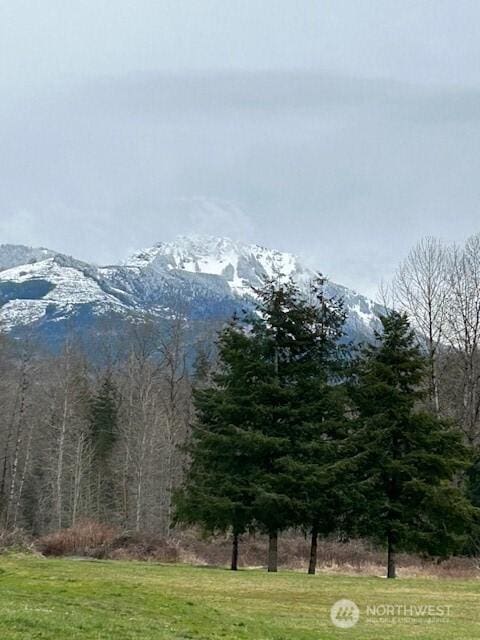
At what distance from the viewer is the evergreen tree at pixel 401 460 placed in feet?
90.6

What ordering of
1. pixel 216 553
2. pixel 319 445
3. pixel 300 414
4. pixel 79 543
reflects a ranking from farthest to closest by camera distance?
pixel 216 553 < pixel 79 543 < pixel 300 414 < pixel 319 445

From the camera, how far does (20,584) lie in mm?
16250

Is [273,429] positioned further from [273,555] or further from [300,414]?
[273,555]

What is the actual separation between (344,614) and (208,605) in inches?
112

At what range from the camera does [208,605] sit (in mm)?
15500

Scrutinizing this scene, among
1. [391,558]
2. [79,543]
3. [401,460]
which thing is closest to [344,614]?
[391,558]

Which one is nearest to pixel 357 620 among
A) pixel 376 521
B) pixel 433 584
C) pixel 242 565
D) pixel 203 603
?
pixel 203 603

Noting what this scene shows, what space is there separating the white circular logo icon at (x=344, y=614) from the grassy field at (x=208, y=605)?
0.59 feet

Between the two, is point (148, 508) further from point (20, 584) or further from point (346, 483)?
point (20, 584)

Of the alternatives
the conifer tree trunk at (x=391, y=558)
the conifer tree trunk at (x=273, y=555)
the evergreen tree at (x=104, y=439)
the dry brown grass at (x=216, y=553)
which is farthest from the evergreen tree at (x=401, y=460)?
the evergreen tree at (x=104, y=439)

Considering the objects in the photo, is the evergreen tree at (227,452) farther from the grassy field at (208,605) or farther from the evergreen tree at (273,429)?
the grassy field at (208,605)

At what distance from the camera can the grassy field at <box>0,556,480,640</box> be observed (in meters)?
10.9

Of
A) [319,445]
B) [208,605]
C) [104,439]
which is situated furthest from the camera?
[104,439]

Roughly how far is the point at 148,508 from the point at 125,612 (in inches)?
1745
